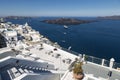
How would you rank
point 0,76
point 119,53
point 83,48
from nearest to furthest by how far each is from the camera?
point 0,76 < point 119,53 < point 83,48

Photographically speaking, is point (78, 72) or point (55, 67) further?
point (55, 67)

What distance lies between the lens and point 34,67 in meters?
13.4

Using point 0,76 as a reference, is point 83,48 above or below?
below

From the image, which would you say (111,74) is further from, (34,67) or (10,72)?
(10,72)

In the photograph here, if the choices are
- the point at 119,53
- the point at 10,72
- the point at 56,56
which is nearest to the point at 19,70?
the point at 10,72

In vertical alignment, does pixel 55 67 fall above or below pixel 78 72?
below

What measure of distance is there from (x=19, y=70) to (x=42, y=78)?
205 cm

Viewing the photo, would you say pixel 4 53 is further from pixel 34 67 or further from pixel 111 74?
pixel 111 74

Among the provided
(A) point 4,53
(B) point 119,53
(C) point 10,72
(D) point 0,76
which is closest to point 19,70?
(C) point 10,72

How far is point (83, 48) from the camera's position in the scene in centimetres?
5719

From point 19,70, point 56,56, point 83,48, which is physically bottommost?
point 83,48

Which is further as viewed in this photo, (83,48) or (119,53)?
(83,48)

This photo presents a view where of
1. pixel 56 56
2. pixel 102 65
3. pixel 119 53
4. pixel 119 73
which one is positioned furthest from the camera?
pixel 119 53

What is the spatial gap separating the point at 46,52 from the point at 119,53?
36.2m
